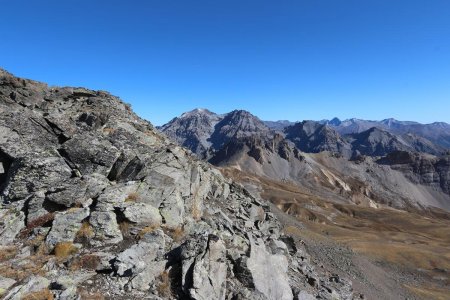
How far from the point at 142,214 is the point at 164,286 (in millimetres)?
7497

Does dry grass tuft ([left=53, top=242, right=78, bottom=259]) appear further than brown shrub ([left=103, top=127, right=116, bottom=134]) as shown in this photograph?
No

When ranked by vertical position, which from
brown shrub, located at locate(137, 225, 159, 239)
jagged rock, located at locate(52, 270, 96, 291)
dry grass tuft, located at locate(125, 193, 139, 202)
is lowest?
jagged rock, located at locate(52, 270, 96, 291)

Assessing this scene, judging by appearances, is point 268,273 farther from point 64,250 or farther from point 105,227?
point 64,250

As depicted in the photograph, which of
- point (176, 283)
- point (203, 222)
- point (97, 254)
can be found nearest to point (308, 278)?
point (203, 222)

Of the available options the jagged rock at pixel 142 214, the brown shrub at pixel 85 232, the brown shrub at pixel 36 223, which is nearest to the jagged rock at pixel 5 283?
the brown shrub at pixel 85 232

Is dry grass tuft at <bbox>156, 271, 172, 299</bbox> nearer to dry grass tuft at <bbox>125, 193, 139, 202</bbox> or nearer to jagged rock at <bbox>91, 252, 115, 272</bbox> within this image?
jagged rock at <bbox>91, 252, 115, 272</bbox>

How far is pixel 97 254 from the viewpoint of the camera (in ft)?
79.4

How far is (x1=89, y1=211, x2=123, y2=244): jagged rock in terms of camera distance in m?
26.3

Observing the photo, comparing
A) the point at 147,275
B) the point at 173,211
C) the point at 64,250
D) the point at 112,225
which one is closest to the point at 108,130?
the point at 173,211

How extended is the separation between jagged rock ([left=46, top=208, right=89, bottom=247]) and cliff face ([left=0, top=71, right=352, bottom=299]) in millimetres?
92

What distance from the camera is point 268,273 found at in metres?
27.7

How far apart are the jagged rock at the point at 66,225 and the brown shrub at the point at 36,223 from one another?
3.63 ft

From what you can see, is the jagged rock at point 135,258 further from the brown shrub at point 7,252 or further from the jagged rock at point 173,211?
the brown shrub at point 7,252

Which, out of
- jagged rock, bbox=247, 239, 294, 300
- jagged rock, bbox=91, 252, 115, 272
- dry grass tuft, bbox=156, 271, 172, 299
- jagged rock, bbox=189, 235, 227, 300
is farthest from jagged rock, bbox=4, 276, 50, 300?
jagged rock, bbox=247, 239, 294, 300
